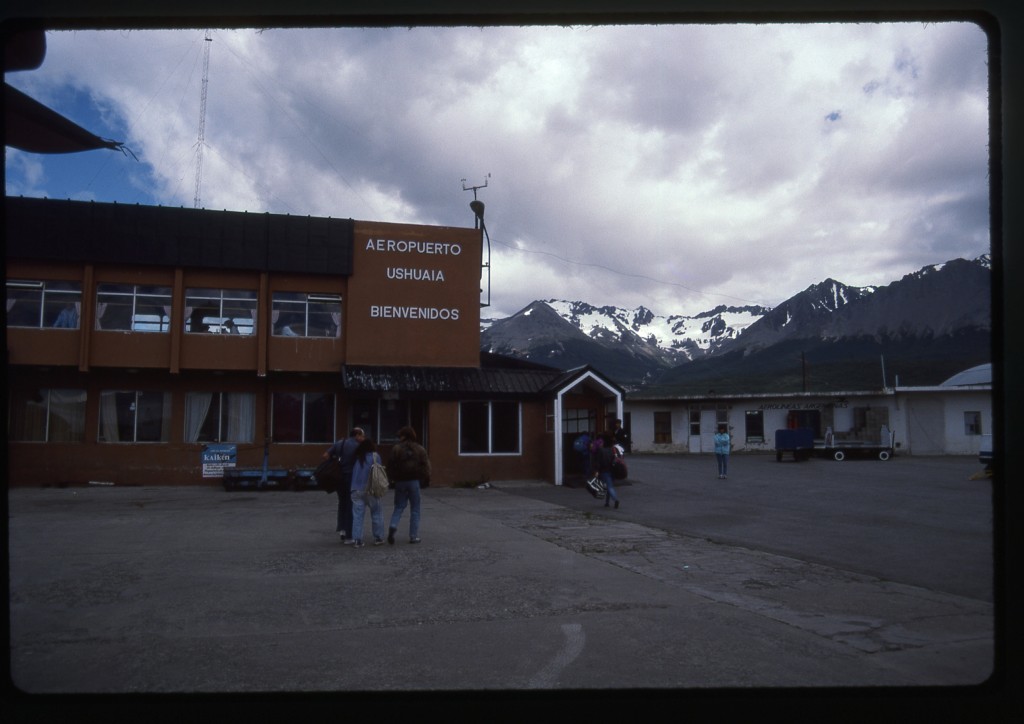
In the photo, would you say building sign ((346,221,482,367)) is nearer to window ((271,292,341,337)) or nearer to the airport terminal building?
the airport terminal building

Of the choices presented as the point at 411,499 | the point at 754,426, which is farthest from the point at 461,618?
the point at 754,426

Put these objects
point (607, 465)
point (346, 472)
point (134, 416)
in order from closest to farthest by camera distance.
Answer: point (346, 472)
point (607, 465)
point (134, 416)

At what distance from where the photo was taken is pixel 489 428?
22.9 metres

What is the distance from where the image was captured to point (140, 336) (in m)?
21.5

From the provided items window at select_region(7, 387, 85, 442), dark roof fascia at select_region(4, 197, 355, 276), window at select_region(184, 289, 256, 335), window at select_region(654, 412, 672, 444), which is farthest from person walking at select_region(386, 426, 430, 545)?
window at select_region(654, 412, 672, 444)

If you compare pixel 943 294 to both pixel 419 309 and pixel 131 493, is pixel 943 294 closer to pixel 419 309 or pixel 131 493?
pixel 419 309

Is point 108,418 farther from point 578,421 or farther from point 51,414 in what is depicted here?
point 578,421

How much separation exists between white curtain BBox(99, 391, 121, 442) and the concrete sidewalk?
1072 cm

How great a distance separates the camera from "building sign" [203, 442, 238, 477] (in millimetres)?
22016

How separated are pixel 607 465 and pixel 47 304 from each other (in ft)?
52.1

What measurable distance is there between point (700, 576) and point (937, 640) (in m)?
2.94

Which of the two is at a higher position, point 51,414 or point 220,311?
point 220,311

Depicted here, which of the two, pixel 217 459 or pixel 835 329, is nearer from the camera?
pixel 217 459

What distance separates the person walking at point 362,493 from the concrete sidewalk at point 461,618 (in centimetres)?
36
